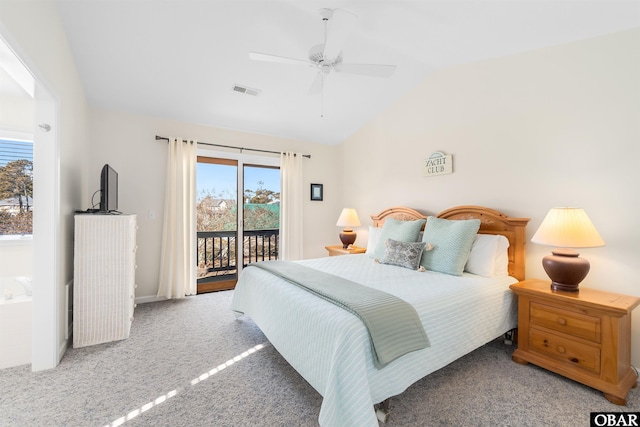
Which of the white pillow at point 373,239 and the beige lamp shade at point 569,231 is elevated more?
the beige lamp shade at point 569,231

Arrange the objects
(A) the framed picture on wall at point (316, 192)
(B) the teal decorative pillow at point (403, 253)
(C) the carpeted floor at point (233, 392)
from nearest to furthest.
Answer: (C) the carpeted floor at point (233, 392), (B) the teal decorative pillow at point (403, 253), (A) the framed picture on wall at point (316, 192)

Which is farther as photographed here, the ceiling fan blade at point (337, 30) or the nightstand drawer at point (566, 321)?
the nightstand drawer at point (566, 321)

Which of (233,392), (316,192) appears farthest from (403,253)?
(316,192)

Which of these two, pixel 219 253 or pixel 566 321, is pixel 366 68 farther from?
pixel 219 253

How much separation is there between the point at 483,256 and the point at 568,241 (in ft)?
2.20

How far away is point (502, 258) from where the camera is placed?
2.58m

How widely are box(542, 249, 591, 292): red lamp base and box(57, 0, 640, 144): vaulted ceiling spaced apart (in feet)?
5.70

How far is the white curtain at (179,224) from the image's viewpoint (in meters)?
3.65

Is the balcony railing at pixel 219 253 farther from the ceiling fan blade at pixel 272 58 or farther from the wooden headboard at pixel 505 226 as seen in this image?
the wooden headboard at pixel 505 226

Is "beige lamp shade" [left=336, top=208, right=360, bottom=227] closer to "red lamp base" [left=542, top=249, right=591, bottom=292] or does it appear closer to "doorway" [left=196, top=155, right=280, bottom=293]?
"doorway" [left=196, top=155, right=280, bottom=293]

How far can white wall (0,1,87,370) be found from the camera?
172 cm

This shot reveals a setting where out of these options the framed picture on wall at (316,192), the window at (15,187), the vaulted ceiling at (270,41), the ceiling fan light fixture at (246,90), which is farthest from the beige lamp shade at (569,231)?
the window at (15,187)

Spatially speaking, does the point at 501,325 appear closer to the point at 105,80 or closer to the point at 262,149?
the point at 262,149

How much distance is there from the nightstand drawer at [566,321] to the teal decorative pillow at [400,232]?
120cm
